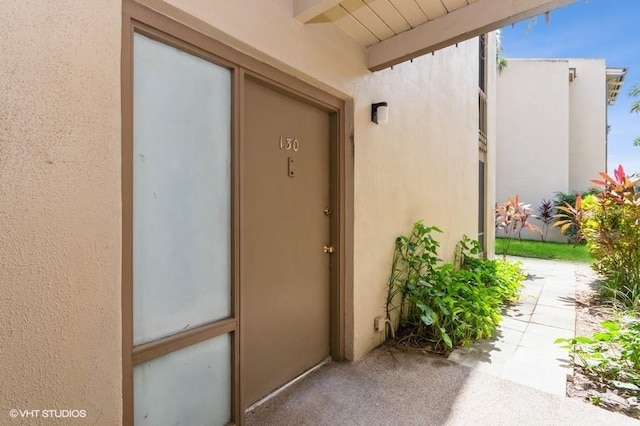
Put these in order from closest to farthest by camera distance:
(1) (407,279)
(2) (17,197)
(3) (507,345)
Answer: (2) (17,197), (3) (507,345), (1) (407,279)

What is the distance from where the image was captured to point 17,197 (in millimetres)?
1092

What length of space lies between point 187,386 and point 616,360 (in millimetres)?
3203

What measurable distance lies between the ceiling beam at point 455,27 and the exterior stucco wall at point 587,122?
1369 centimetres

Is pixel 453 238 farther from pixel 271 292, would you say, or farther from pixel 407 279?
pixel 271 292

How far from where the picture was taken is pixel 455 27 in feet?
7.61

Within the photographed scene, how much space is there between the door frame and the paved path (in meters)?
1.30

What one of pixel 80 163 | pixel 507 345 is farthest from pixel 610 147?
pixel 80 163

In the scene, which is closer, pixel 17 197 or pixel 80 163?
pixel 17 197

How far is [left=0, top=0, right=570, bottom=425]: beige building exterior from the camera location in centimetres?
114

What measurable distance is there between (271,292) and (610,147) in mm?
18100

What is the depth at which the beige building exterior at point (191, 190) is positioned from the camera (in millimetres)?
1139

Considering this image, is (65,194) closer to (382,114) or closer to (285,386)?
(285,386)

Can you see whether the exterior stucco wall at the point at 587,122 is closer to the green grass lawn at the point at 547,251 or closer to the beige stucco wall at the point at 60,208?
the green grass lawn at the point at 547,251

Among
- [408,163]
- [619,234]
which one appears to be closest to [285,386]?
[408,163]
